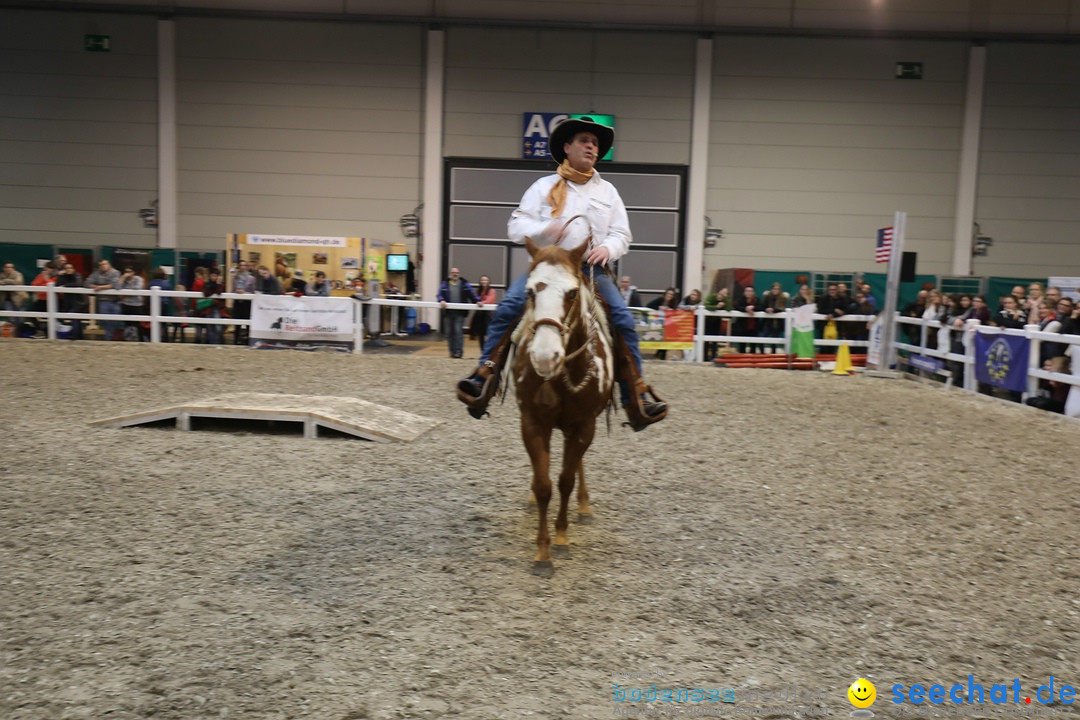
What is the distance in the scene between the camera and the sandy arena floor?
3.40 m

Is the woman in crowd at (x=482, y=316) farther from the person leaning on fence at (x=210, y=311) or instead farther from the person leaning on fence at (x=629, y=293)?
the person leaning on fence at (x=210, y=311)

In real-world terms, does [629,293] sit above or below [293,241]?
A: below

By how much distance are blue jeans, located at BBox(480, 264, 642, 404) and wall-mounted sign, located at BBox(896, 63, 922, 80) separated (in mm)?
22198

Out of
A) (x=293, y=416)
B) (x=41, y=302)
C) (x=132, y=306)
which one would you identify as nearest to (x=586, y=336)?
(x=293, y=416)

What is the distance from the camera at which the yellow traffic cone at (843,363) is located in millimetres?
16828

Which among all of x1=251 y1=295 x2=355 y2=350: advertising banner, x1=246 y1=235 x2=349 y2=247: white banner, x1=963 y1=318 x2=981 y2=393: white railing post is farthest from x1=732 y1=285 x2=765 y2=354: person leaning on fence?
x1=246 y1=235 x2=349 y2=247: white banner

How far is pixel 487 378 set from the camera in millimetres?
5398

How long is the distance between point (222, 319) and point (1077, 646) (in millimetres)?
16383

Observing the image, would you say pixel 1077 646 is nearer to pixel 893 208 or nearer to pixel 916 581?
pixel 916 581

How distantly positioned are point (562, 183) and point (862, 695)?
11.3ft

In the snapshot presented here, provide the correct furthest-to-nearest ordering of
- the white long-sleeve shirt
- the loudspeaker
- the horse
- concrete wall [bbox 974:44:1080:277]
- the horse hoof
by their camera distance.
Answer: concrete wall [bbox 974:44:1080:277], the loudspeaker, the white long-sleeve shirt, the horse hoof, the horse

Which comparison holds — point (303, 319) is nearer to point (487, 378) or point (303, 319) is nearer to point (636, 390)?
point (487, 378)

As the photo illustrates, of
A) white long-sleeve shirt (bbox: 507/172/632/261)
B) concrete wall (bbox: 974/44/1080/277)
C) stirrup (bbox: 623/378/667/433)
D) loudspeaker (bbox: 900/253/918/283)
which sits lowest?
stirrup (bbox: 623/378/667/433)

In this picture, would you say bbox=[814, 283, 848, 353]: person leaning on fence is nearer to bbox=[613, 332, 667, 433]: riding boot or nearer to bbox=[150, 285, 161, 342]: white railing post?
bbox=[613, 332, 667, 433]: riding boot
